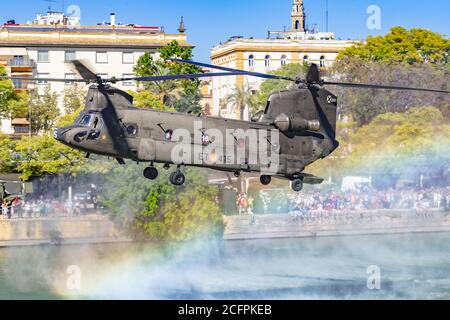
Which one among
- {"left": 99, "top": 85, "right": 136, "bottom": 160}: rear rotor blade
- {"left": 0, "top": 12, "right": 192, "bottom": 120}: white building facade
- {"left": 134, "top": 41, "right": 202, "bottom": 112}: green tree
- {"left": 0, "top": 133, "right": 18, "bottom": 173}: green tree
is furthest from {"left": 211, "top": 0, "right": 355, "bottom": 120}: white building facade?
{"left": 99, "top": 85, "right": 136, "bottom": 160}: rear rotor blade

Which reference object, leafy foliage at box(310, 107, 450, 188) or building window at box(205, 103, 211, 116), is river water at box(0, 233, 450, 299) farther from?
building window at box(205, 103, 211, 116)

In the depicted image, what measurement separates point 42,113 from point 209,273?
1411 inches

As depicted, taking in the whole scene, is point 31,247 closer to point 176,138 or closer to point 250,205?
point 250,205

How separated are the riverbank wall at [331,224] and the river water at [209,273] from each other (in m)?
1.59

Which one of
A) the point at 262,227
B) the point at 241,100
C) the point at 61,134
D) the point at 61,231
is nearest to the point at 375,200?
the point at 262,227

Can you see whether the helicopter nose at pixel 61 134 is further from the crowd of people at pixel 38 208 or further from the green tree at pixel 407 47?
the green tree at pixel 407 47

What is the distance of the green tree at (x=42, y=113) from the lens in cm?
11825

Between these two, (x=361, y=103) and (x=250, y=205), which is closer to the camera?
(x=250, y=205)

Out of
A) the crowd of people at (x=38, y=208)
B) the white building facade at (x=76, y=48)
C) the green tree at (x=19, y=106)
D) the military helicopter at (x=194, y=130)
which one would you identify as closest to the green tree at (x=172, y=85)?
the green tree at (x=19, y=106)

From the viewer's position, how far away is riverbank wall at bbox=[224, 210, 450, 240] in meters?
91.4

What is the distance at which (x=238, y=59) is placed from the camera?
159250 mm
